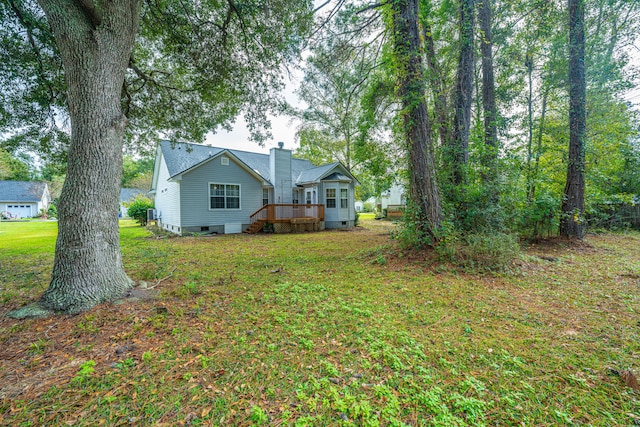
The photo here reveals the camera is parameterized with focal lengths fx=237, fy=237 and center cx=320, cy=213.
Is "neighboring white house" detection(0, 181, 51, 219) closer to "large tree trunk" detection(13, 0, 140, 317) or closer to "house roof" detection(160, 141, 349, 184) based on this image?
"house roof" detection(160, 141, 349, 184)

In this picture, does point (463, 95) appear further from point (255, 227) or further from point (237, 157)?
point (255, 227)

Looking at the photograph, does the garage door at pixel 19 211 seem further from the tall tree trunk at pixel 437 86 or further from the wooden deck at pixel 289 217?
the tall tree trunk at pixel 437 86

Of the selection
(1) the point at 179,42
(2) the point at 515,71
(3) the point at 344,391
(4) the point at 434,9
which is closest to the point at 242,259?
(3) the point at 344,391

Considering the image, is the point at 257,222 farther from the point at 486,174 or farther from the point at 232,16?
the point at 486,174

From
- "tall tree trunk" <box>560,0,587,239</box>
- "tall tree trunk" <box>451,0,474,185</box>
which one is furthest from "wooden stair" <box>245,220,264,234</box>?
"tall tree trunk" <box>560,0,587,239</box>

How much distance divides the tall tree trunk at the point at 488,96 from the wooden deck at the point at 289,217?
904 cm

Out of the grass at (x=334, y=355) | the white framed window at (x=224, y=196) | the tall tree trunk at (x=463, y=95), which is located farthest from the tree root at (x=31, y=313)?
the white framed window at (x=224, y=196)

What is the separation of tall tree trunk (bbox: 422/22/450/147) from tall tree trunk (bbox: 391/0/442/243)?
1.81 feet

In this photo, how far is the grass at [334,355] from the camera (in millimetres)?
1658

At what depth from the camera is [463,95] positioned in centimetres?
677

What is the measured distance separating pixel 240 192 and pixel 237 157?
1929 mm

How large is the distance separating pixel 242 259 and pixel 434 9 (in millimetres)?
9875


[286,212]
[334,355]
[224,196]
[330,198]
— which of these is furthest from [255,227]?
[334,355]

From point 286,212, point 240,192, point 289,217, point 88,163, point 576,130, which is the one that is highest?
point 576,130
